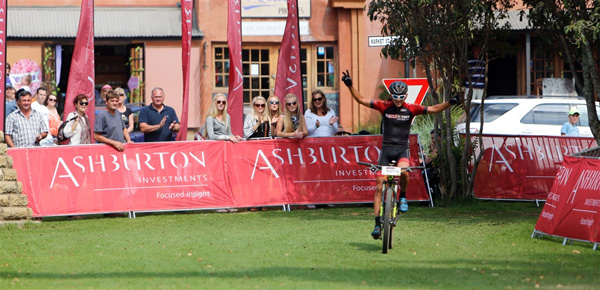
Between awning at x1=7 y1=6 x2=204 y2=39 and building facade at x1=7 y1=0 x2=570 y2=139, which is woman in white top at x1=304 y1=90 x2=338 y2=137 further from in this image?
awning at x1=7 y1=6 x2=204 y2=39

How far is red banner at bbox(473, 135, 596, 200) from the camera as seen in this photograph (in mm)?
18297

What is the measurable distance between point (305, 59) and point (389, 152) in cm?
1816

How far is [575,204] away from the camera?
12422mm

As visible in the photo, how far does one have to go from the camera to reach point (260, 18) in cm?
3012

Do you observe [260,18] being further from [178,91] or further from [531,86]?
[531,86]

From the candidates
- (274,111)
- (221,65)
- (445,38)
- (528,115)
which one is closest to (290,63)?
(274,111)

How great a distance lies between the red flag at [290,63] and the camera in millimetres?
20828

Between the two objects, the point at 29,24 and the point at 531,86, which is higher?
the point at 29,24

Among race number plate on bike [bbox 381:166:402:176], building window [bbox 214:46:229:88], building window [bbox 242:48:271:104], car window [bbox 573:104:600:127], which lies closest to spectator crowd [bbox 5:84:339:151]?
race number plate on bike [bbox 381:166:402:176]

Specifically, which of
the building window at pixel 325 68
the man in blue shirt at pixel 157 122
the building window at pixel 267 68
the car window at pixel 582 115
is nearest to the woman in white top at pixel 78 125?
the man in blue shirt at pixel 157 122

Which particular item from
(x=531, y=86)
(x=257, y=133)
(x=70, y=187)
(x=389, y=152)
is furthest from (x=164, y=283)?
(x=531, y=86)

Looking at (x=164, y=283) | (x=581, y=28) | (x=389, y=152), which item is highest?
(x=581, y=28)

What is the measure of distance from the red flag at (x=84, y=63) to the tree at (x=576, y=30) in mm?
7495

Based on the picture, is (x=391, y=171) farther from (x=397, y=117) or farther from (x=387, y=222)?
(x=397, y=117)
